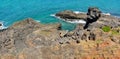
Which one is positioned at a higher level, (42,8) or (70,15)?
(70,15)

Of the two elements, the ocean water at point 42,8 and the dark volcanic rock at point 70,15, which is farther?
the ocean water at point 42,8

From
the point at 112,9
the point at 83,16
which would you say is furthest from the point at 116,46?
the point at 112,9

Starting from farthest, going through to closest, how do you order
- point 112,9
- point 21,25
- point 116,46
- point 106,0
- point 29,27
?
point 106,0 < point 112,9 < point 21,25 < point 29,27 < point 116,46

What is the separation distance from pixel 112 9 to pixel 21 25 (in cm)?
3755

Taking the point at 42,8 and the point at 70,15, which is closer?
the point at 70,15

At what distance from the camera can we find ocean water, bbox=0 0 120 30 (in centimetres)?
8362

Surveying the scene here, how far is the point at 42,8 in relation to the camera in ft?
301

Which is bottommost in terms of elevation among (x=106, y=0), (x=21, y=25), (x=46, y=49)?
(x=106, y=0)

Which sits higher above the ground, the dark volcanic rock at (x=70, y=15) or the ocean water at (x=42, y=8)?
the dark volcanic rock at (x=70, y=15)

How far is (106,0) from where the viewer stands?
9900cm

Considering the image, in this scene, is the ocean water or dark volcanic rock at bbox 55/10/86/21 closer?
dark volcanic rock at bbox 55/10/86/21

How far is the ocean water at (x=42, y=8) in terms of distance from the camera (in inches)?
3292

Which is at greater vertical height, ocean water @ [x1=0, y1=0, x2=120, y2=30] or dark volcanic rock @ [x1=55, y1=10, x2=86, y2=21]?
dark volcanic rock @ [x1=55, y1=10, x2=86, y2=21]

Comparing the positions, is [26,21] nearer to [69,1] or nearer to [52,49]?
[52,49]
